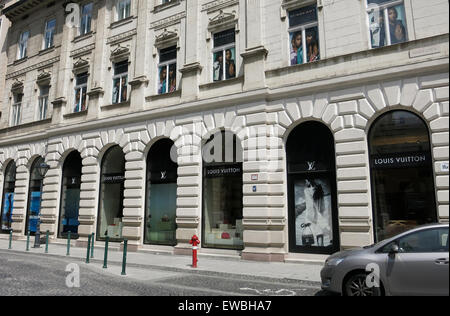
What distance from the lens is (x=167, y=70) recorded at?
17250 millimetres

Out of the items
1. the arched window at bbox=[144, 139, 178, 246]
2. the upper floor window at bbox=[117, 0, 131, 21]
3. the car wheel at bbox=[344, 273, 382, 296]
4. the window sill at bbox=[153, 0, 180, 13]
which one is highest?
the upper floor window at bbox=[117, 0, 131, 21]

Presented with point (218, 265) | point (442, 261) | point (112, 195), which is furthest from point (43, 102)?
point (442, 261)

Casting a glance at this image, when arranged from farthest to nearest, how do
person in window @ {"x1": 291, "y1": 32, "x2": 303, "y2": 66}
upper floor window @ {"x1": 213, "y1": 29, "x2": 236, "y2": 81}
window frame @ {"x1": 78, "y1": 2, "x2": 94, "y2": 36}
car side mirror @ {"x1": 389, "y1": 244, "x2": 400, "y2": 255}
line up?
1. window frame @ {"x1": 78, "y1": 2, "x2": 94, "y2": 36}
2. upper floor window @ {"x1": 213, "y1": 29, "x2": 236, "y2": 81}
3. person in window @ {"x1": 291, "y1": 32, "x2": 303, "y2": 66}
4. car side mirror @ {"x1": 389, "y1": 244, "x2": 400, "y2": 255}

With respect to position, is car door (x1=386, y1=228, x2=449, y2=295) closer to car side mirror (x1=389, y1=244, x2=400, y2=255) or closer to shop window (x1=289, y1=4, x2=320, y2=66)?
car side mirror (x1=389, y1=244, x2=400, y2=255)

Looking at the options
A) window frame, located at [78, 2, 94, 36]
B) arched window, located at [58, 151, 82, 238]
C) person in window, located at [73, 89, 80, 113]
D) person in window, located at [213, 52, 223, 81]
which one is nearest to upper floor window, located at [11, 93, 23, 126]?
person in window, located at [73, 89, 80, 113]

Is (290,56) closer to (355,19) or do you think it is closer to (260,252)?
(355,19)

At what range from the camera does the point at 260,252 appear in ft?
42.3

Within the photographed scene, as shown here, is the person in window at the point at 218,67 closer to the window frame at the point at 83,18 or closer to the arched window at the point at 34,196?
the window frame at the point at 83,18

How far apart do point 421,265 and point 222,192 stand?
936 centimetres

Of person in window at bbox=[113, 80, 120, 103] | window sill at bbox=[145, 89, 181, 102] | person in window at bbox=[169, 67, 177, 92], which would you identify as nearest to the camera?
window sill at bbox=[145, 89, 181, 102]

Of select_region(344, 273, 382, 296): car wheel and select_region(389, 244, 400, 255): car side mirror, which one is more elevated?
select_region(389, 244, 400, 255): car side mirror

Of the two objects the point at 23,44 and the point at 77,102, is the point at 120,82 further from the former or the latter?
the point at 23,44

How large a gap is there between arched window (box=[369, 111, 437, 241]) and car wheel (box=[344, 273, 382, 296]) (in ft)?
17.6

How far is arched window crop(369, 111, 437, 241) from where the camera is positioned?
1127 cm
